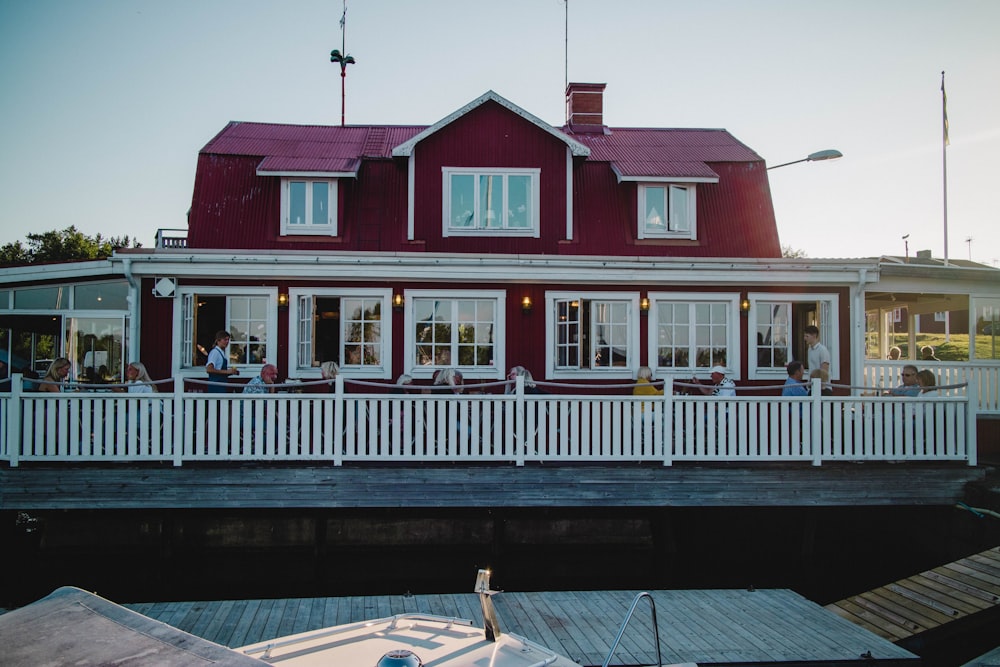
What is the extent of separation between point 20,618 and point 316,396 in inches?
233

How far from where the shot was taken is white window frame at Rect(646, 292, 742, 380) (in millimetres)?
12625

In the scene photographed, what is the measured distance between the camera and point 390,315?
1221 cm

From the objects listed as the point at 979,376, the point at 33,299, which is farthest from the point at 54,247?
the point at 979,376

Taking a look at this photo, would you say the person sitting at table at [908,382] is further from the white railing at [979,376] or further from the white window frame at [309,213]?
the white window frame at [309,213]

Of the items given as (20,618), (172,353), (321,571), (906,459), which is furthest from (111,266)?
(906,459)

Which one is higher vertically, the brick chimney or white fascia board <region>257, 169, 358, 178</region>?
the brick chimney

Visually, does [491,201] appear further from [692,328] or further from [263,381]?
[263,381]

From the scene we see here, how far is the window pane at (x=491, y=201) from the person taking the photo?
13.6 m

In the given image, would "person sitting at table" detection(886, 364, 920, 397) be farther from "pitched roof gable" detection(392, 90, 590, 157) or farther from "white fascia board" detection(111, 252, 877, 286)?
"pitched roof gable" detection(392, 90, 590, 157)

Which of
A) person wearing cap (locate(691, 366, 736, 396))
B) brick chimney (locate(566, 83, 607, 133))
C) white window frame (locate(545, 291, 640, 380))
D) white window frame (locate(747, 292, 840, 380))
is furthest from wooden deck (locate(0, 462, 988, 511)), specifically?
brick chimney (locate(566, 83, 607, 133))

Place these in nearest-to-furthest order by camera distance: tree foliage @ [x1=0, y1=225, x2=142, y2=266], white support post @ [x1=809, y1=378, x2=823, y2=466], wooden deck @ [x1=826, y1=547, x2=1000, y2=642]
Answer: wooden deck @ [x1=826, y1=547, x2=1000, y2=642]
white support post @ [x1=809, y1=378, x2=823, y2=466]
tree foliage @ [x1=0, y1=225, x2=142, y2=266]

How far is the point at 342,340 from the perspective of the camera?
12289mm

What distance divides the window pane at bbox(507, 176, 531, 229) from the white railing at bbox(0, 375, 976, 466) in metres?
5.28

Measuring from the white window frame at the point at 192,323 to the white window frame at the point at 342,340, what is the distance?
0.28 meters
